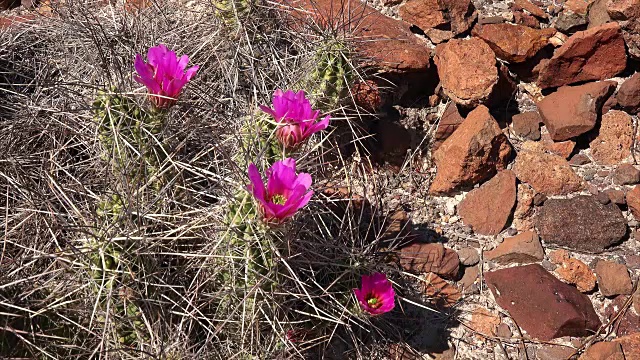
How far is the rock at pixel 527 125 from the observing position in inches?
117

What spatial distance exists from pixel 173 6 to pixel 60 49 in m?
0.51

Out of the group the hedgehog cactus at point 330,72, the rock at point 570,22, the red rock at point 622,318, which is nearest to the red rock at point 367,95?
the hedgehog cactus at point 330,72

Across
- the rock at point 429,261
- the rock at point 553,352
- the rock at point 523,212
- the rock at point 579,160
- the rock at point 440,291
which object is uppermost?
the rock at point 579,160

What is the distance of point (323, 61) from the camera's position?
236 centimetres

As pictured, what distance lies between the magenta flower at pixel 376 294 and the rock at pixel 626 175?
127cm

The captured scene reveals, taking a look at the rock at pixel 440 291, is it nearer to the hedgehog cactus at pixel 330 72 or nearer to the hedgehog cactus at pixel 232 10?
the hedgehog cactus at pixel 330 72

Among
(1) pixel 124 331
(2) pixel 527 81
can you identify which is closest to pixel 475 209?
(2) pixel 527 81

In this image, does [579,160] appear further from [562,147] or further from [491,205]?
[491,205]

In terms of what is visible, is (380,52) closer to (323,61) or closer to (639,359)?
(323,61)

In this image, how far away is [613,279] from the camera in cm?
252

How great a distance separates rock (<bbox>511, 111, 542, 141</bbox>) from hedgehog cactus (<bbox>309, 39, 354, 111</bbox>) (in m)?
0.96

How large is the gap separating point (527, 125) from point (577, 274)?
737 mm

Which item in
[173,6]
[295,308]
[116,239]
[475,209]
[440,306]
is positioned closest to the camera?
[116,239]

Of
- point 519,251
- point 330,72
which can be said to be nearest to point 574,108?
point 519,251
